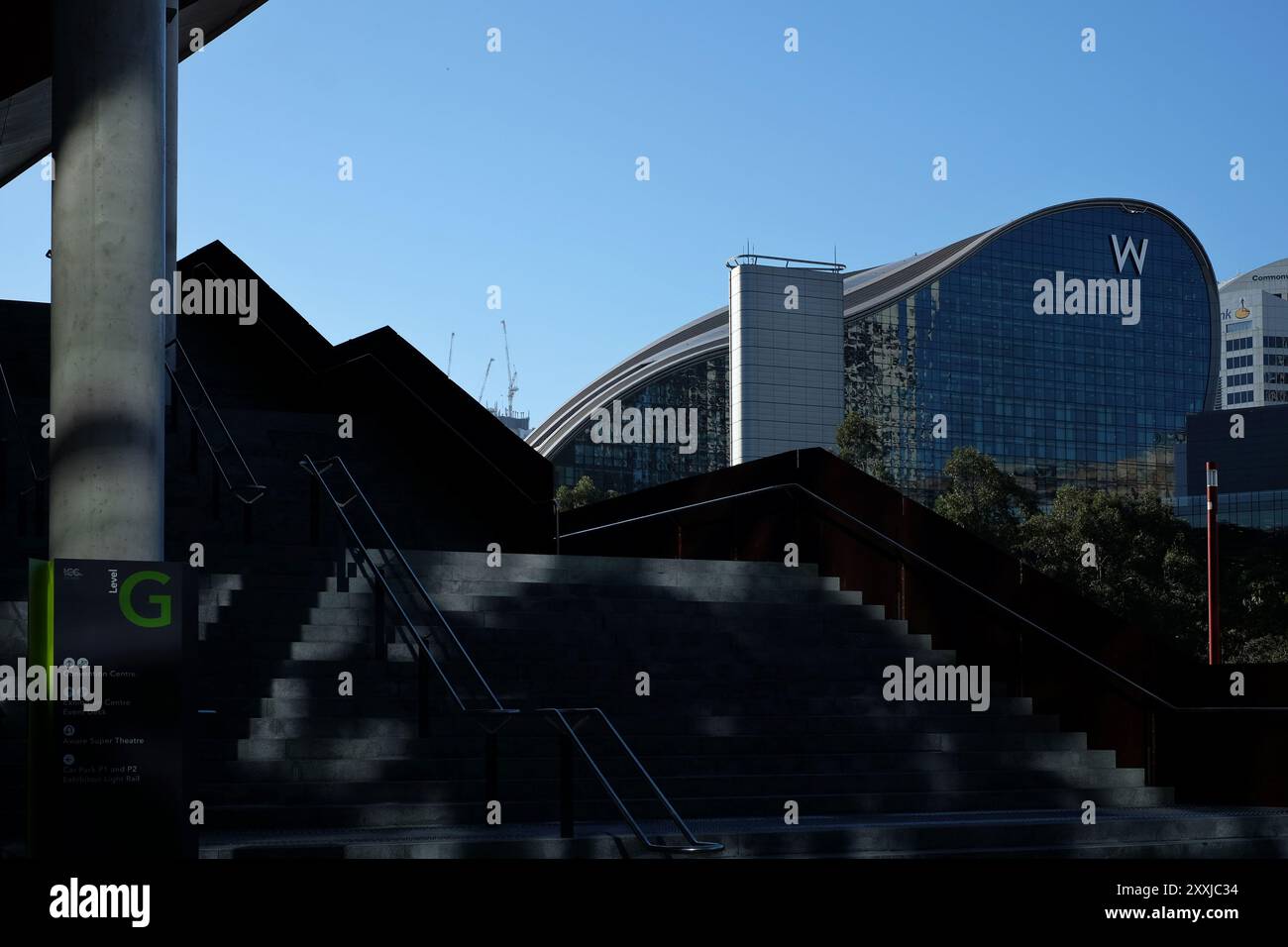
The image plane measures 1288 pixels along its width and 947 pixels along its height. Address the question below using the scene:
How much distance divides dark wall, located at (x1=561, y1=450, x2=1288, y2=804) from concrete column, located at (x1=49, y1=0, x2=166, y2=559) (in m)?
7.62

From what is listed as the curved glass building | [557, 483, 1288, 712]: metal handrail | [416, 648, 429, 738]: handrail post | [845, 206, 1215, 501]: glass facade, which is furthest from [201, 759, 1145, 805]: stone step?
[845, 206, 1215, 501]: glass facade

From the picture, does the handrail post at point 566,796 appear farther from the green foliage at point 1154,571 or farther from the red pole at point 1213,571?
the green foliage at point 1154,571

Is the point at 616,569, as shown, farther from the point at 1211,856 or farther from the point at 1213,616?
the point at 1213,616

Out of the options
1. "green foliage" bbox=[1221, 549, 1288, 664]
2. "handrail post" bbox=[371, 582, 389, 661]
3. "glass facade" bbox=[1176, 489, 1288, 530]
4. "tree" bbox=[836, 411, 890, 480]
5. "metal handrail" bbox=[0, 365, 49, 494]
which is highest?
"tree" bbox=[836, 411, 890, 480]

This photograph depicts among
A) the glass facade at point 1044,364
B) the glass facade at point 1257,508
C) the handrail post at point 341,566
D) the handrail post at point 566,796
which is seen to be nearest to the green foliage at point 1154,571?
the handrail post at point 341,566

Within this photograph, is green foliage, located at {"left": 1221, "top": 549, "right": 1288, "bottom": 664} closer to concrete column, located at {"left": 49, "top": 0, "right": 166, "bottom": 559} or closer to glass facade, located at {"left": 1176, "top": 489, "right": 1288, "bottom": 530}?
concrete column, located at {"left": 49, "top": 0, "right": 166, "bottom": 559}

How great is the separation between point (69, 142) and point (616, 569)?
6.72m

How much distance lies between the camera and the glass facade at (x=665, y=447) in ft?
461

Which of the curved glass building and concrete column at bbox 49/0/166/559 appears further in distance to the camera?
the curved glass building

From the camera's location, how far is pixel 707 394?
142 metres

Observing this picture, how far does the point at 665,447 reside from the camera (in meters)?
149

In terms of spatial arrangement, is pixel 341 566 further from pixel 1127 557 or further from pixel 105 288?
pixel 1127 557

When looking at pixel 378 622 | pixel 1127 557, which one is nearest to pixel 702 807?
pixel 378 622

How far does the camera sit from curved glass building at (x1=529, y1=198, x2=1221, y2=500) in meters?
135
